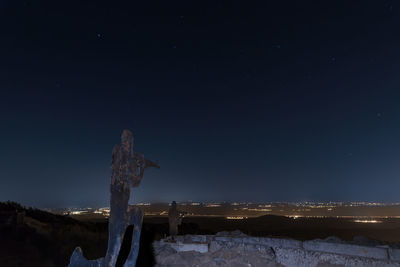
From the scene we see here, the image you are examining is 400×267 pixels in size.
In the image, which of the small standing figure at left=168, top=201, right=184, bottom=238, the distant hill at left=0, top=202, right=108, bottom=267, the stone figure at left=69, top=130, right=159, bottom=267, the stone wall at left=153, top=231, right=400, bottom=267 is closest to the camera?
the stone figure at left=69, top=130, right=159, bottom=267

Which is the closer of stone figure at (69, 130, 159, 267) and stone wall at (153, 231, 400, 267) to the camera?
stone figure at (69, 130, 159, 267)

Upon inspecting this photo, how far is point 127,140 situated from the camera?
6.53 m

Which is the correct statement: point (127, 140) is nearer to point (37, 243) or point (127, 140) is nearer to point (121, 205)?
point (121, 205)

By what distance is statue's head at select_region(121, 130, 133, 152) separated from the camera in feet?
21.3

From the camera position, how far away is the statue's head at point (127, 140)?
6495 millimetres

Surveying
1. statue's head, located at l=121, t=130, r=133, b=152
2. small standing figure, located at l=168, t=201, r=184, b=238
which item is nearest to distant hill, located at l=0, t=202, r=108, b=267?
small standing figure, located at l=168, t=201, r=184, b=238

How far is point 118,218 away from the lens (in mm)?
6211

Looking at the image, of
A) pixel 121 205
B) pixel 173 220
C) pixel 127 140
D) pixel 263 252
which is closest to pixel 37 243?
pixel 173 220

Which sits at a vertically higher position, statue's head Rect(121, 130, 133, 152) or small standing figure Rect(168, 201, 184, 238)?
statue's head Rect(121, 130, 133, 152)

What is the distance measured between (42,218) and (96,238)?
9.05m

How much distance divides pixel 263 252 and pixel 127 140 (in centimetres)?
519

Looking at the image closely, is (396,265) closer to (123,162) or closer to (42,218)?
(123,162)

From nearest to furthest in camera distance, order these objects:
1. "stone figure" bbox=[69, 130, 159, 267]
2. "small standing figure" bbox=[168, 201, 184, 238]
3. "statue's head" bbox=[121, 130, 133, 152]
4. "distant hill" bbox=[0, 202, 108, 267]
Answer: "stone figure" bbox=[69, 130, 159, 267], "statue's head" bbox=[121, 130, 133, 152], "distant hill" bbox=[0, 202, 108, 267], "small standing figure" bbox=[168, 201, 184, 238]

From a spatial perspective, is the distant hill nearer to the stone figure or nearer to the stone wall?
the stone wall
